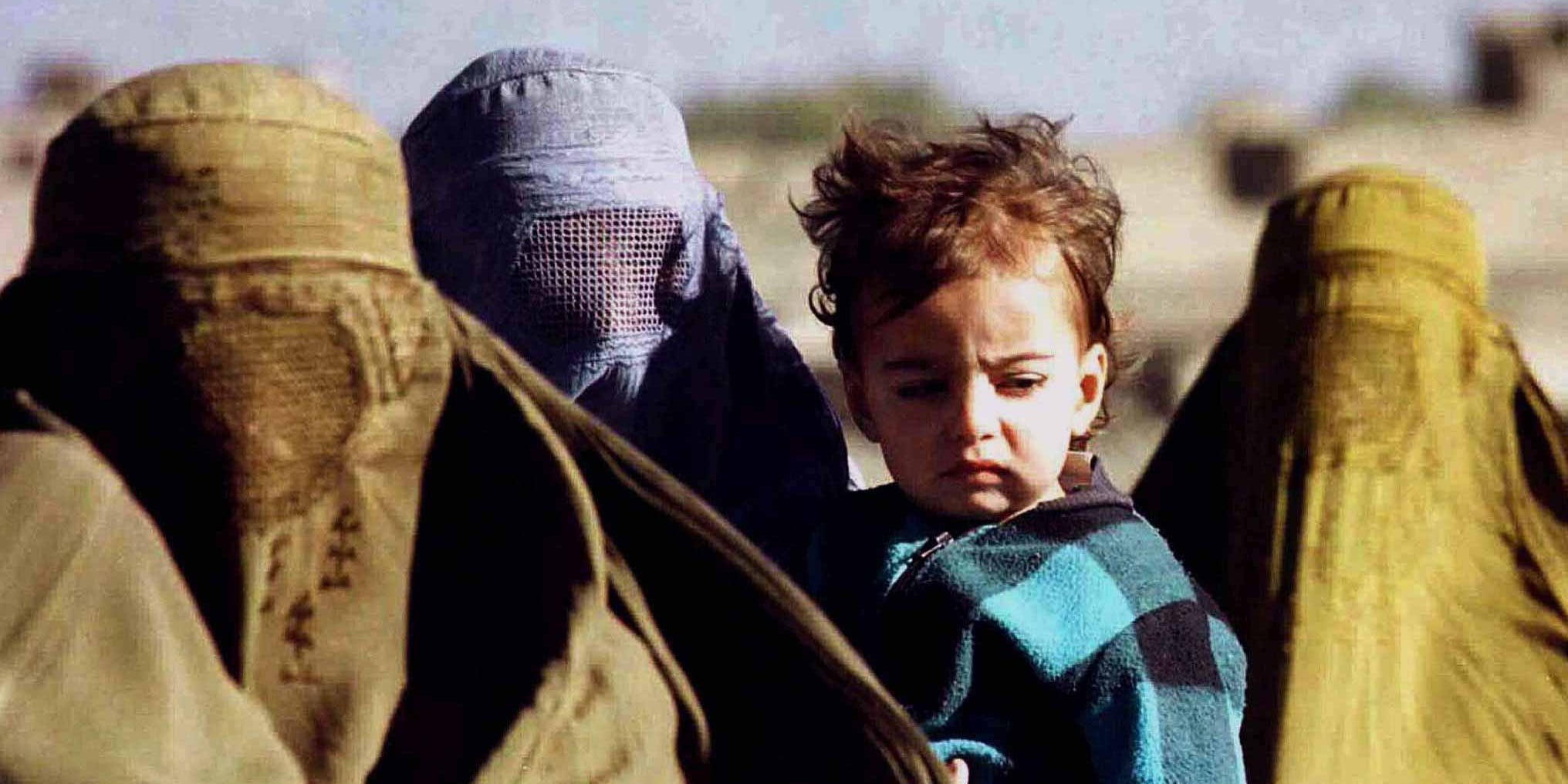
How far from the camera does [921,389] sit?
3770mm

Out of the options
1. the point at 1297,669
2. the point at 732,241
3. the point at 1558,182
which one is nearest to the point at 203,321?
the point at 732,241

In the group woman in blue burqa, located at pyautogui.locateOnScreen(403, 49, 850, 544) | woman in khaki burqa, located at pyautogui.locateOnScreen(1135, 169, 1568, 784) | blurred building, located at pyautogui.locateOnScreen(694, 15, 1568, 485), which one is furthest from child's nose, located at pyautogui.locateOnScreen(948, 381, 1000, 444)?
blurred building, located at pyautogui.locateOnScreen(694, 15, 1568, 485)

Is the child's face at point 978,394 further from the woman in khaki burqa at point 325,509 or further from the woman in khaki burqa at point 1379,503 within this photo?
the woman in khaki burqa at point 1379,503

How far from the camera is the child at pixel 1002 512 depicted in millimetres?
3623

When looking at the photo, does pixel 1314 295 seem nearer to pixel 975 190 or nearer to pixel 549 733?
pixel 975 190

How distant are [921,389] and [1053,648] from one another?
0.37 metres

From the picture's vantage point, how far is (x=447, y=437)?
334 cm

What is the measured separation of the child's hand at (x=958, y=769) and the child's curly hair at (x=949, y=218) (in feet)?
1.80

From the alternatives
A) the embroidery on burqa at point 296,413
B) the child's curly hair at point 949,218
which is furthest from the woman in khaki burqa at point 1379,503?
the embroidery on burqa at point 296,413

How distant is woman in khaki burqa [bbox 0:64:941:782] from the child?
0.34 m

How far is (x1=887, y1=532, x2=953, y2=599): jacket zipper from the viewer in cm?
374

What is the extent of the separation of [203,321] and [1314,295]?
2247 mm

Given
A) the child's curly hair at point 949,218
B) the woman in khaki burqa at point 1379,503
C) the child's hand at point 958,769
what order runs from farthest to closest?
the woman in khaki burqa at point 1379,503 < the child's curly hair at point 949,218 < the child's hand at point 958,769

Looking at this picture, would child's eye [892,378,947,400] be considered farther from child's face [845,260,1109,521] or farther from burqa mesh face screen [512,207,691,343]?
burqa mesh face screen [512,207,691,343]
